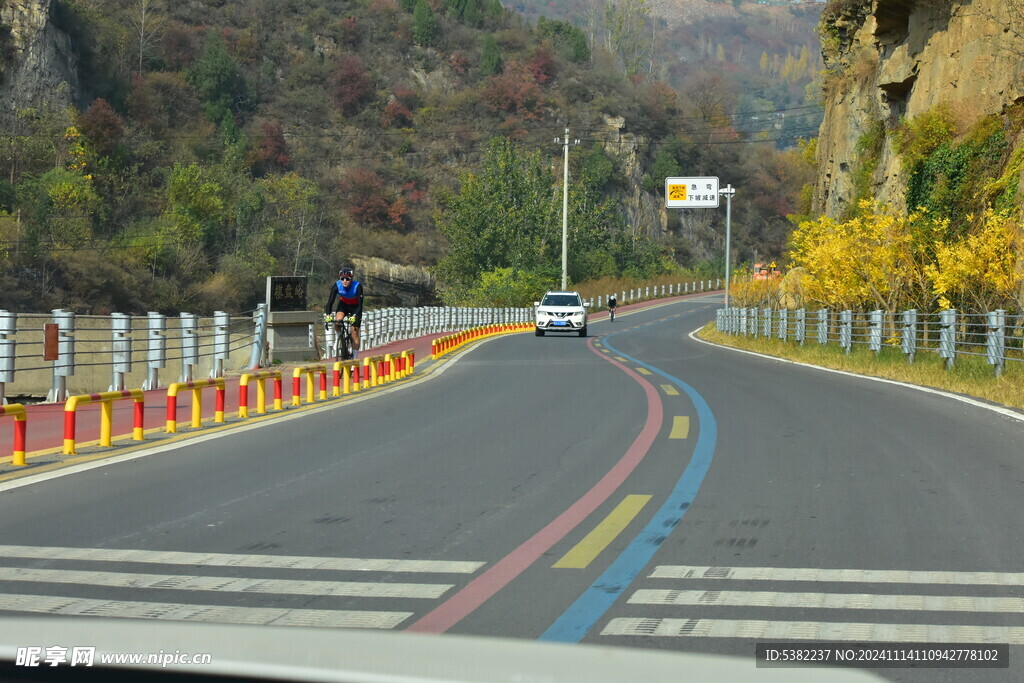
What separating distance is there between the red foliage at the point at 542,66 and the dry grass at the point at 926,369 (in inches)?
4204

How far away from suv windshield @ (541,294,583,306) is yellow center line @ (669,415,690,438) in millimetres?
34390

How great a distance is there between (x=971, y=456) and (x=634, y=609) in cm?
649

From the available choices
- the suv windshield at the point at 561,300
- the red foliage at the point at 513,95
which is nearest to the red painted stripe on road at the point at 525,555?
the suv windshield at the point at 561,300

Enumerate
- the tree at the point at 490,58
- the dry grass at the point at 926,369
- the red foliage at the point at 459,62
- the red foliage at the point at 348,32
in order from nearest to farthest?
the dry grass at the point at 926,369 → the red foliage at the point at 348,32 → the red foliage at the point at 459,62 → the tree at the point at 490,58

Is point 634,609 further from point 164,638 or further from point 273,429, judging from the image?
point 273,429

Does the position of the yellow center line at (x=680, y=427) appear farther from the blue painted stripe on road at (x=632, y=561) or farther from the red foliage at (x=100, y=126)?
the red foliage at (x=100, y=126)

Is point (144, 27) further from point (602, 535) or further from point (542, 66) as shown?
point (602, 535)

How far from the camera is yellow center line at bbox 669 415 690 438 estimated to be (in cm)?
1260

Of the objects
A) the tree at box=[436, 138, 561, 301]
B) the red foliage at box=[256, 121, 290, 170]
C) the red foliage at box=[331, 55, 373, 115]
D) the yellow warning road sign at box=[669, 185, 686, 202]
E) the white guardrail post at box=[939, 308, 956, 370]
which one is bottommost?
the white guardrail post at box=[939, 308, 956, 370]

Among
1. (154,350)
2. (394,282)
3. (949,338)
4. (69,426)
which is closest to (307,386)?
(154,350)

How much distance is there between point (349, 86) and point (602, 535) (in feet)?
383

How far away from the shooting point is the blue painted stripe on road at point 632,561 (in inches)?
203

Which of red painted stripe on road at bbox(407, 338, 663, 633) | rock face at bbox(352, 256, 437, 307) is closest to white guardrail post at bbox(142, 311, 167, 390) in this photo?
→ red painted stripe on road at bbox(407, 338, 663, 633)

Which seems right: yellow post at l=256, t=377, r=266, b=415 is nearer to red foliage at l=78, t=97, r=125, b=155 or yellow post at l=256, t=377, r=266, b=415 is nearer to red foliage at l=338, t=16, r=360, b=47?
red foliage at l=78, t=97, r=125, b=155
